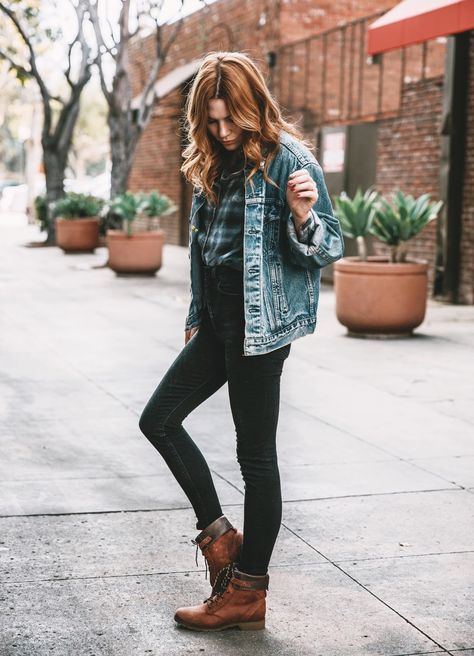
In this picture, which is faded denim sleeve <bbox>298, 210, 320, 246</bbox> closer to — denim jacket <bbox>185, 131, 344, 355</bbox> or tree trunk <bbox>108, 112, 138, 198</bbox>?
denim jacket <bbox>185, 131, 344, 355</bbox>

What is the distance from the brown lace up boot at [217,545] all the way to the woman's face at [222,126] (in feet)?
4.20

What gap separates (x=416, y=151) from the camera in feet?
48.6

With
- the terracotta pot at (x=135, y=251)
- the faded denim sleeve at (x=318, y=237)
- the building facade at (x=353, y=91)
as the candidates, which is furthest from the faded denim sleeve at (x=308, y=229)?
the terracotta pot at (x=135, y=251)

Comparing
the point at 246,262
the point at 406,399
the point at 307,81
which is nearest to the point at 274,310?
the point at 246,262

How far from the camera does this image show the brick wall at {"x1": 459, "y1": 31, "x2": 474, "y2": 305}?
13641 millimetres

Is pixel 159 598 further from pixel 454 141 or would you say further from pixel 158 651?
pixel 454 141

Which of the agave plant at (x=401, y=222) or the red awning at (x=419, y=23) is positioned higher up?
the red awning at (x=419, y=23)

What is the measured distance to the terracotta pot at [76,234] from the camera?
23016 mm

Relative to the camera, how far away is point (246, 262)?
3.37 m

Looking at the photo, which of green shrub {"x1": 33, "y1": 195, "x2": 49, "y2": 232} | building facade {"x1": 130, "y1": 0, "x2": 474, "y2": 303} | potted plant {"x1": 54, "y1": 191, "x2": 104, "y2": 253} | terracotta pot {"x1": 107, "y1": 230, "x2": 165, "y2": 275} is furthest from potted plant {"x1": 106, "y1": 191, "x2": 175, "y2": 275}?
green shrub {"x1": 33, "y1": 195, "x2": 49, "y2": 232}

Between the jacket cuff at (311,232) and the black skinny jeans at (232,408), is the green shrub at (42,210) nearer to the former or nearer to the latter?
the black skinny jeans at (232,408)

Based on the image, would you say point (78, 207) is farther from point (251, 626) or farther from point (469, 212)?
point (251, 626)

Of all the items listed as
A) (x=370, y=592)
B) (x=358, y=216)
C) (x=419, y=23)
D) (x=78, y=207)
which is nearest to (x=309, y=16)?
(x=78, y=207)

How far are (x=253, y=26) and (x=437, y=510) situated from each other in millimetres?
17122
